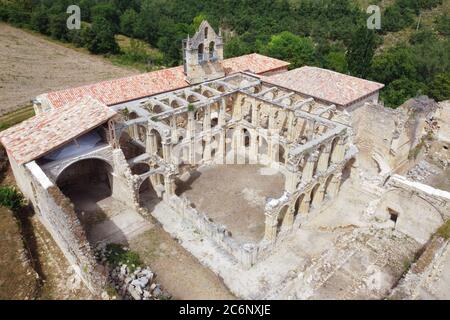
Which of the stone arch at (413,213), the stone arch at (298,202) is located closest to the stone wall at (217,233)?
the stone arch at (298,202)

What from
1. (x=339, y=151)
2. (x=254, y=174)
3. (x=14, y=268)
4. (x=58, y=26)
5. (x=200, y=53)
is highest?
(x=200, y=53)

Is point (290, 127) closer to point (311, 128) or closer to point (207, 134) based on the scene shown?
point (311, 128)

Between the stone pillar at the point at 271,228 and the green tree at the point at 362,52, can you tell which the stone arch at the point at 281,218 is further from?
the green tree at the point at 362,52

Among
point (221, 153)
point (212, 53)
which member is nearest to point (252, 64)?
point (212, 53)

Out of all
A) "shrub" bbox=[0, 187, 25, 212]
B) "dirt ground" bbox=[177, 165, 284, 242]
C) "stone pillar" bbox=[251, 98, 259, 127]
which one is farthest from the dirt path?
"stone pillar" bbox=[251, 98, 259, 127]

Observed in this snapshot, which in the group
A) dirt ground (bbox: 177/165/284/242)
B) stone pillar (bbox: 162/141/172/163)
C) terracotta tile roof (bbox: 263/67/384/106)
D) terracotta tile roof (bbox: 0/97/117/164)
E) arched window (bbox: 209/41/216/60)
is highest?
arched window (bbox: 209/41/216/60)

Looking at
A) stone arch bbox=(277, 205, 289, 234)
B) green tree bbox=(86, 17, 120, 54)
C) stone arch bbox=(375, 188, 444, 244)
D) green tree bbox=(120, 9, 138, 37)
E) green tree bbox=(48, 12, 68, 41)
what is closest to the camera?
stone arch bbox=(375, 188, 444, 244)

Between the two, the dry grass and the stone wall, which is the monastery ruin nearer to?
the stone wall
